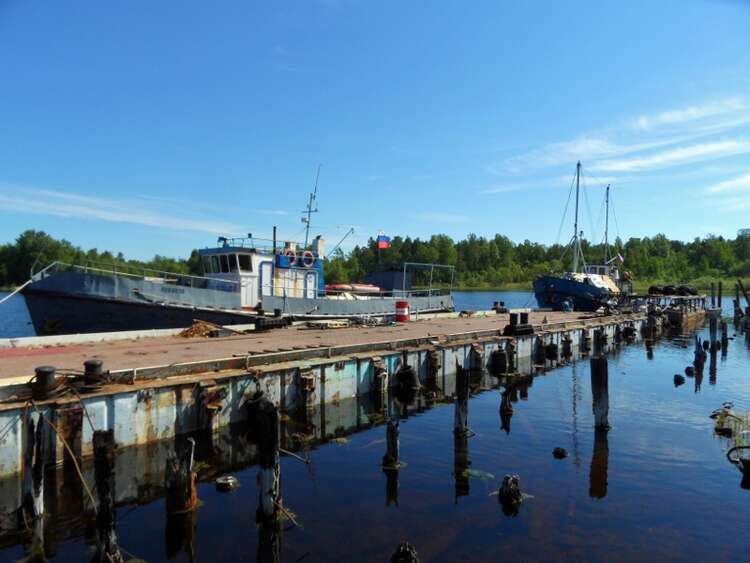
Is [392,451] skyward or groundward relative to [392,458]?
skyward

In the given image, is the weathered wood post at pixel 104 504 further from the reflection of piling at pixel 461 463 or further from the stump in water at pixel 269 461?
the reflection of piling at pixel 461 463

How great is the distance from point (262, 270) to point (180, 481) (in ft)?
57.2

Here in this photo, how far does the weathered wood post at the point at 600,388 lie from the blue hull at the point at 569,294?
31.1 m

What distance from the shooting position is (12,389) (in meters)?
8.52

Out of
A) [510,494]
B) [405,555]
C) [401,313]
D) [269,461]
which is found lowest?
[510,494]

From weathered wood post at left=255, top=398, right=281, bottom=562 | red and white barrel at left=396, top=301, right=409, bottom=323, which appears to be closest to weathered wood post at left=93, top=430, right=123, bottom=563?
weathered wood post at left=255, top=398, right=281, bottom=562

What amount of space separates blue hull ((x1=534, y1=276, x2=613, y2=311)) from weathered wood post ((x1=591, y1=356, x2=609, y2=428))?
31.1 m

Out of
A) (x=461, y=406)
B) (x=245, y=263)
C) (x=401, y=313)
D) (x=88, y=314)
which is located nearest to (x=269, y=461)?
(x=461, y=406)

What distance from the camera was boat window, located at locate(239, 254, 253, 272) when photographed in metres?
24.1

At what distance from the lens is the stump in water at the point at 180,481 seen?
24.6 ft

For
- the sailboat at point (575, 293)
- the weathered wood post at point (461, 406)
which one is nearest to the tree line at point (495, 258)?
the sailboat at point (575, 293)

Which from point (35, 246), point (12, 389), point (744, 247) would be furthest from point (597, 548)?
point (744, 247)

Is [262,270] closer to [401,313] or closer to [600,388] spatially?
[401,313]

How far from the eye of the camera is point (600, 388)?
12.4 metres
